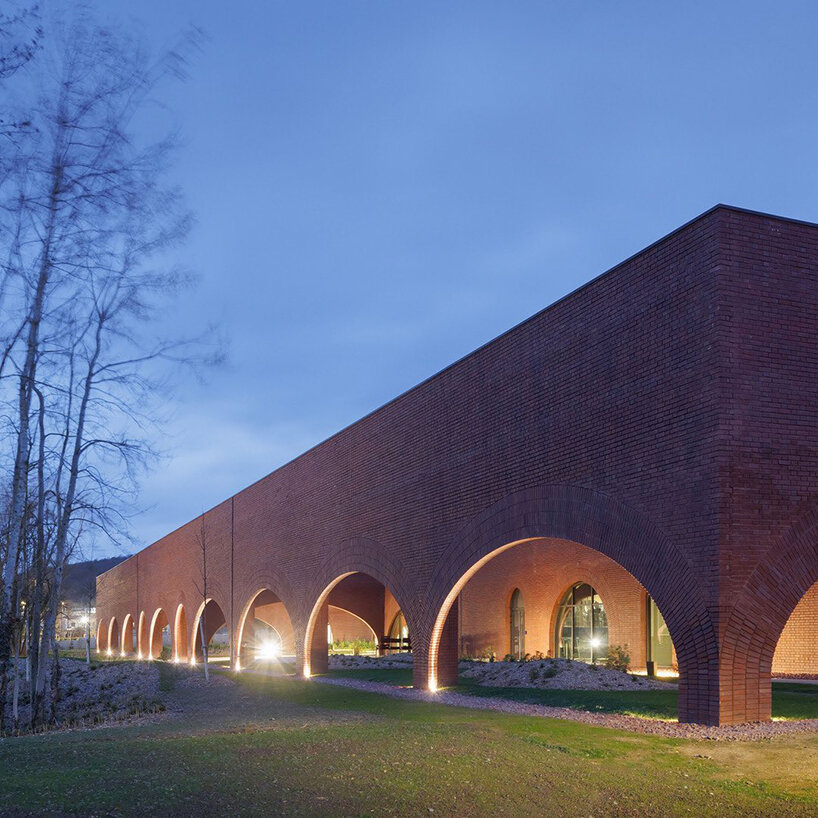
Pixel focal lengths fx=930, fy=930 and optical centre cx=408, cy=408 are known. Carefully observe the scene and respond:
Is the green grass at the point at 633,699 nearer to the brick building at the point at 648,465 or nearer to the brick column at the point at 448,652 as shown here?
the brick column at the point at 448,652

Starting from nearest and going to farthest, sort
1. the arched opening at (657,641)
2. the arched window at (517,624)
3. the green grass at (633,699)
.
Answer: the green grass at (633,699) < the arched opening at (657,641) < the arched window at (517,624)

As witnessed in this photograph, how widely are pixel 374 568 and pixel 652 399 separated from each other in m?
11.5

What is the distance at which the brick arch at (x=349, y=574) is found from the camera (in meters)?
21.9

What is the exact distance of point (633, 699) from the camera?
1628 centimetres

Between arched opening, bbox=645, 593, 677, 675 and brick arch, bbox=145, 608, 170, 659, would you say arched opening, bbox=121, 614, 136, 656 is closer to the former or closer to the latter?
brick arch, bbox=145, 608, 170, 659

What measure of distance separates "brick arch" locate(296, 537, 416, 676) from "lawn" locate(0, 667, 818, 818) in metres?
9.12

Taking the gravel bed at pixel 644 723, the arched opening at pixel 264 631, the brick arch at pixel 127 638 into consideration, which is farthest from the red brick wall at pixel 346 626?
the gravel bed at pixel 644 723

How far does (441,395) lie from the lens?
2114cm

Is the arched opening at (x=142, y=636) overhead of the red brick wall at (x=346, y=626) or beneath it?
beneath

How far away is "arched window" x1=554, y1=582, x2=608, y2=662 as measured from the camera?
27.9m

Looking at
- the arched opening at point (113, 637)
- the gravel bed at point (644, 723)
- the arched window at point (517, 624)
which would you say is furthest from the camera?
the arched opening at point (113, 637)

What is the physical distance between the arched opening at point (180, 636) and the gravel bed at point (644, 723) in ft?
108

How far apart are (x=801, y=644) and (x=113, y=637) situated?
6153 centimetres

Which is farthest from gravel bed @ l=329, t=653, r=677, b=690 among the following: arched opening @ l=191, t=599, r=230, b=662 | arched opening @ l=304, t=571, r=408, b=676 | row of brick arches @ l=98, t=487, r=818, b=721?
arched opening @ l=191, t=599, r=230, b=662
